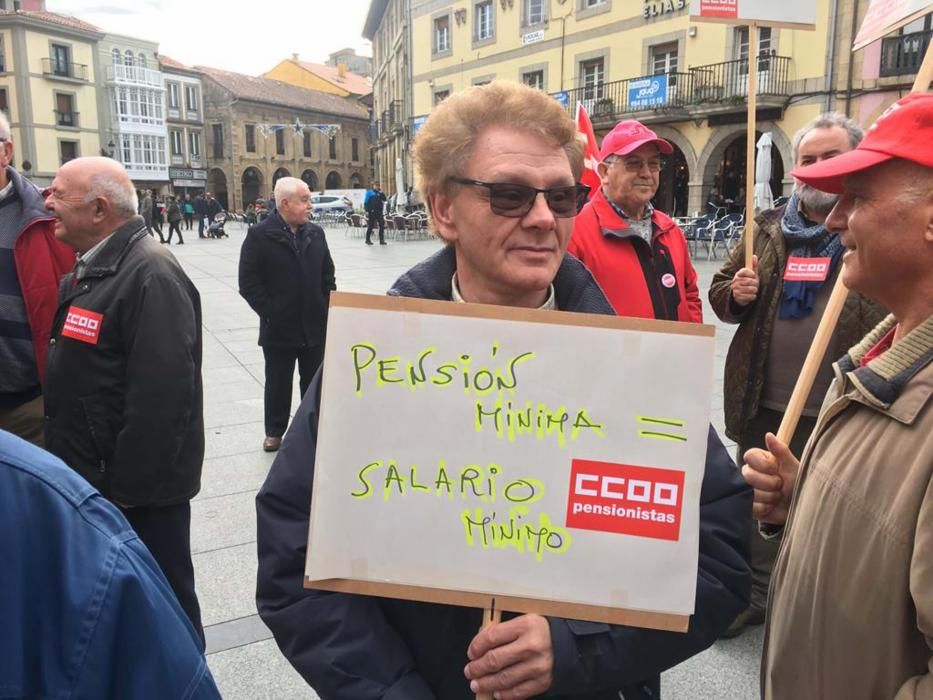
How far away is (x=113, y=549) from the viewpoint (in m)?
0.87

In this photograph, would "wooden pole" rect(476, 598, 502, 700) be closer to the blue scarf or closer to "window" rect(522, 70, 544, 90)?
the blue scarf

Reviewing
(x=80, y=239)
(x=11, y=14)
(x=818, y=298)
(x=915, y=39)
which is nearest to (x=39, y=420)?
(x=80, y=239)

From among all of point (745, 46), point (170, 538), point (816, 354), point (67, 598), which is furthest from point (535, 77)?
point (67, 598)

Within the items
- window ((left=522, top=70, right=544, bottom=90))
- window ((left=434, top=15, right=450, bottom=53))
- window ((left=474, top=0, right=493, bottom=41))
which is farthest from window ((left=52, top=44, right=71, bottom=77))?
window ((left=522, top=70, right=544, bottom=90))

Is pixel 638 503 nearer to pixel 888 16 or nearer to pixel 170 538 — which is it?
pixel 888 16

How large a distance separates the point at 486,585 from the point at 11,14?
5439 cm

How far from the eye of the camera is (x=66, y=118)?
47281 mm

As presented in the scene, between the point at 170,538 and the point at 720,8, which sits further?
the point at 720,8

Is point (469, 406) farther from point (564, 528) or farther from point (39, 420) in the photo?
point (39, 420)

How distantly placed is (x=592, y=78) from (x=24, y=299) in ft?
85.9

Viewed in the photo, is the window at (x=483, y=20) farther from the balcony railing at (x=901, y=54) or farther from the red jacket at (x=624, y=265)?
the red jacket at (x=624, y=265)

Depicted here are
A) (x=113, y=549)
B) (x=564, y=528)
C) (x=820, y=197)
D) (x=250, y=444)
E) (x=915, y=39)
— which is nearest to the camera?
(x=113, y=549)

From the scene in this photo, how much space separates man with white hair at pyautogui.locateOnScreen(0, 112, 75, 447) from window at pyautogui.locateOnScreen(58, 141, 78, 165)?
50.1 m

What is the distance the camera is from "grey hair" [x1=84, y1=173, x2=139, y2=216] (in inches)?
110
